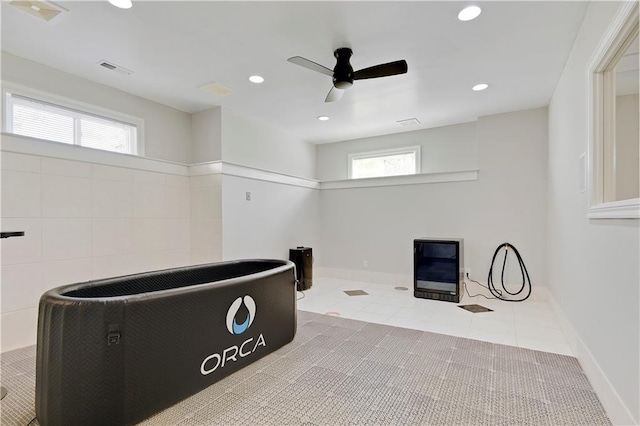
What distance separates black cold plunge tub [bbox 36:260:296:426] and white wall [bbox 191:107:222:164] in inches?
89.2

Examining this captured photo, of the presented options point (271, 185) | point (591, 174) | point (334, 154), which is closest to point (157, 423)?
point (591, 174)

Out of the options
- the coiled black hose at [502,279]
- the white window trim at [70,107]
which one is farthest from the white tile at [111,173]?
the coiled black hose at [502,279]

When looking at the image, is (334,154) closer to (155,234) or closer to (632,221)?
(155,234)

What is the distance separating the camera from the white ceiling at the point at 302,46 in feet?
7.55

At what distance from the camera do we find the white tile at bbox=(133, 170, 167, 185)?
375cm

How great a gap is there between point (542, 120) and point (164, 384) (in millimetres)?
5056

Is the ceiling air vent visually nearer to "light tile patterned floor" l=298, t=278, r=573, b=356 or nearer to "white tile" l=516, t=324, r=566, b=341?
"light tile patterned floor" l=298, t=278, r=573, b=356

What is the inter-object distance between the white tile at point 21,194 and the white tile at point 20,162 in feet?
0.13

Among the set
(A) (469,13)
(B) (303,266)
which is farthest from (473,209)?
(A) (469,13)

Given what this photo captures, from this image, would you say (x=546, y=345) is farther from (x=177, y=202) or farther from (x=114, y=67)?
(x=114, y=67)

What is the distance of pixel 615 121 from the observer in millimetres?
1979

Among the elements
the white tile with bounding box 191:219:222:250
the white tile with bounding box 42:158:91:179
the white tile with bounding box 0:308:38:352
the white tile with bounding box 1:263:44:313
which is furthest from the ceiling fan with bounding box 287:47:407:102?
the white tile with bounding box 0:308:38:352

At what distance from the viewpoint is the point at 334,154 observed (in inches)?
239

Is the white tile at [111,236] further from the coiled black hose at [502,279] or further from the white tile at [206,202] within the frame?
the coiled black hose at [502,279]
